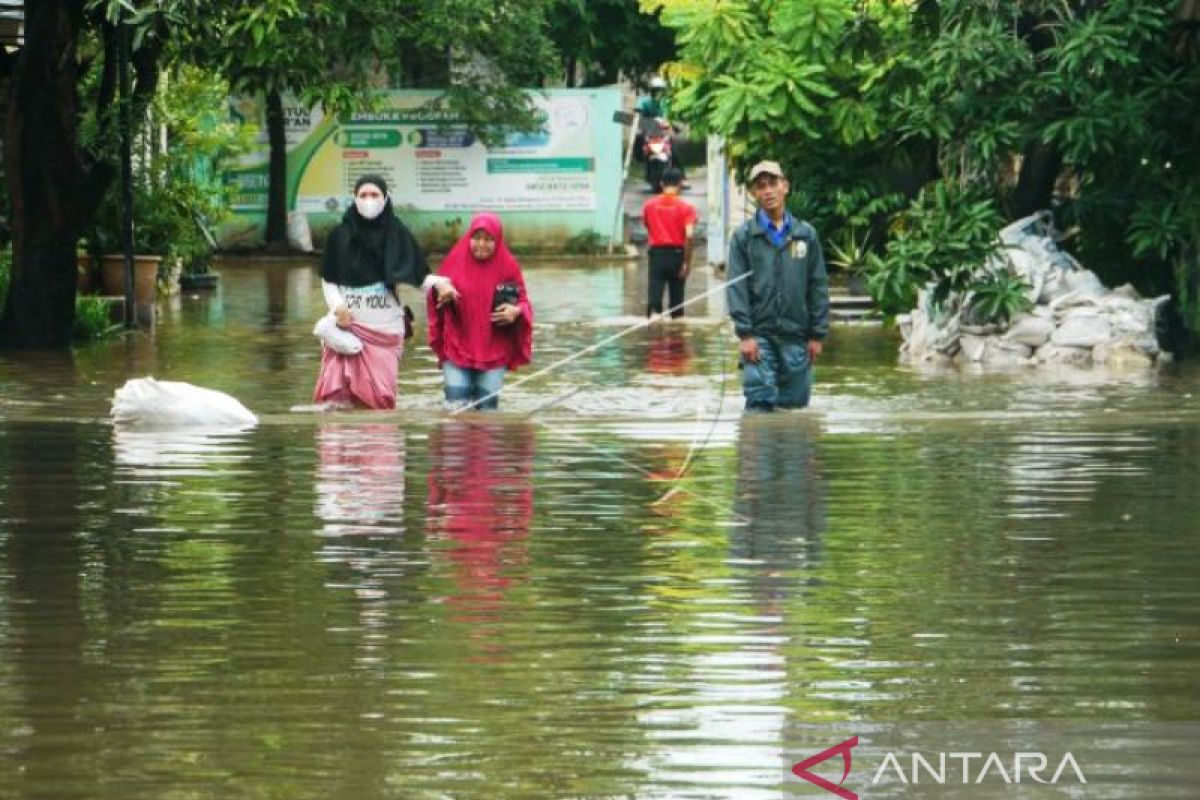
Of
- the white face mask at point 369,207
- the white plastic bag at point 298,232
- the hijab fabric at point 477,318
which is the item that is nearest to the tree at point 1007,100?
the hijab fabric at point 477,318

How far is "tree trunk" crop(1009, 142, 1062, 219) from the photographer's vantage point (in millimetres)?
22875

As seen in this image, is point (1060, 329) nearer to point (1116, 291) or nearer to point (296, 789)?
point (1116, 291)

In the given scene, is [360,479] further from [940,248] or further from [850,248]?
[850,248]

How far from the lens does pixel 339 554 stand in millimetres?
10531

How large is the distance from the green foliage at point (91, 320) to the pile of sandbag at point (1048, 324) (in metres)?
6.91

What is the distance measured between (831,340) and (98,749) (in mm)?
17198

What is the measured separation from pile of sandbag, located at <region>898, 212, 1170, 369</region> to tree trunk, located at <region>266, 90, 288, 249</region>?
19.3 meters

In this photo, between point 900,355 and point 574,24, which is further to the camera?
point 574,24

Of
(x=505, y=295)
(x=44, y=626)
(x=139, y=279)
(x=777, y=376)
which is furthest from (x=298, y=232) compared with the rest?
(x=44, y=626)

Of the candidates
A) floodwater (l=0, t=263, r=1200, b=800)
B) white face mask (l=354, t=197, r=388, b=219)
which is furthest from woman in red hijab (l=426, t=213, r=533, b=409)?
white face mask (l=354, t=197, r=388, b=219)

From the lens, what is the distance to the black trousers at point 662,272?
2594cm

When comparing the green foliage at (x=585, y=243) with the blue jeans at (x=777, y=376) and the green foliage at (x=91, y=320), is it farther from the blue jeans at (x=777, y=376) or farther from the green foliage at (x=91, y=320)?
the blue jeans at (x=777, y=376)

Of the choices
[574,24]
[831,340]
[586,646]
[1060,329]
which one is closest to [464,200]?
[574,24]

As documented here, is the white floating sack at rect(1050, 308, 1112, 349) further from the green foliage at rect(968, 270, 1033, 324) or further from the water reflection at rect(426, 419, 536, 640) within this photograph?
the water reflection at rect(426, 419, 536, 640)
